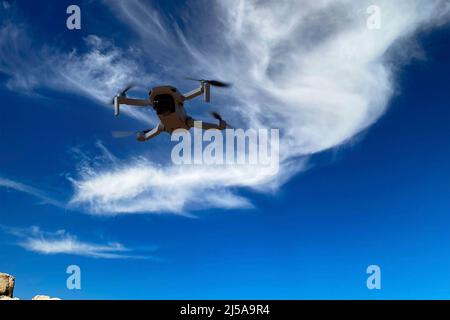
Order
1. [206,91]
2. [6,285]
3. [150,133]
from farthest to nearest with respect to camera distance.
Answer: [150,133]
[206,91]
[6,285]

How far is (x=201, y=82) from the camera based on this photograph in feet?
182

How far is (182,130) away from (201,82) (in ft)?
23.7

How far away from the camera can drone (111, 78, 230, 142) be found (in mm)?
51312

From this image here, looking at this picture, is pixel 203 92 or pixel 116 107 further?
pixel 116 107

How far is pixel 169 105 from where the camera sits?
169 feet

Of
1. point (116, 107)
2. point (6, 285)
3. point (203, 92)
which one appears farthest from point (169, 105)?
point (6, 285)

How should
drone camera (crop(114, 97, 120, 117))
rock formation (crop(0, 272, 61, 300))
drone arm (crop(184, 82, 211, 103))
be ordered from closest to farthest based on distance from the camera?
rock formation (crop(0, 272, 61, 300)), drone arm (crop(184, 82, 211, 103)), drone camera (crop(114, 97, 120, 117))

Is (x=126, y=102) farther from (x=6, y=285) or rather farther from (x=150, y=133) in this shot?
(x=6, y=285)

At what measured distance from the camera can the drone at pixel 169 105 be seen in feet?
168

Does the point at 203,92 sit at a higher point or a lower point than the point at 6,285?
higher

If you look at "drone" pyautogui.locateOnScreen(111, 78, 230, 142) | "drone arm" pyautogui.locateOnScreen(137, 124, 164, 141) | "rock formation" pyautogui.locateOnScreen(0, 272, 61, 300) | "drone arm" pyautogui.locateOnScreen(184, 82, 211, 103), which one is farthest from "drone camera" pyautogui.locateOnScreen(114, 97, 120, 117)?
"rock formation" pyautogui.locateOnScreen(0, 272, 61, 300)

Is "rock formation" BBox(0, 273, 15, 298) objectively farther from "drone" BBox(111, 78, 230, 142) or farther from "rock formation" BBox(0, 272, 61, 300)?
"drone" BBox(111, 78, 230, 142)
